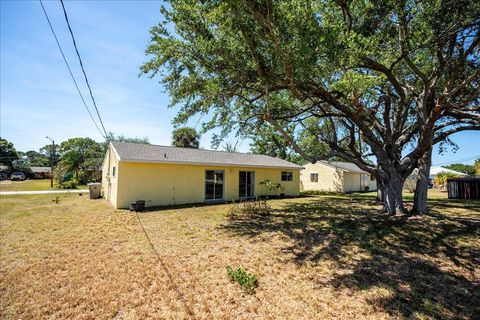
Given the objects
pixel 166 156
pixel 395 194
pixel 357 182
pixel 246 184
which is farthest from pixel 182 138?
pixel 395 194

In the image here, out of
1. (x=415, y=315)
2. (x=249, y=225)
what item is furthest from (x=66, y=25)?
(x=415, y=315)

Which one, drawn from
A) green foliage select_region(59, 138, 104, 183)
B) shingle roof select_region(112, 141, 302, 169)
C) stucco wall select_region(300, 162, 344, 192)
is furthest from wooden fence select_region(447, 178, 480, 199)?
green foliage select_region(59, 138, 104, 183)

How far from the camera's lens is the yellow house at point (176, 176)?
11.8 meters

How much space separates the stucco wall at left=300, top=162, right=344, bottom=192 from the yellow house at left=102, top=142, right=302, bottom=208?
10.2 m

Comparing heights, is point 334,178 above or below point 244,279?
above

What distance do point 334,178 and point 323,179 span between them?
1360 mm

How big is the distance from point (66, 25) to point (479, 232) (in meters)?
12.8

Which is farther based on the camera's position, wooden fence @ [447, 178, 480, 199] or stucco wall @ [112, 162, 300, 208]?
wooden fence @ [447, 178, 480, 199]

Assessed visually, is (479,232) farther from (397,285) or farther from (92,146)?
(92,146)

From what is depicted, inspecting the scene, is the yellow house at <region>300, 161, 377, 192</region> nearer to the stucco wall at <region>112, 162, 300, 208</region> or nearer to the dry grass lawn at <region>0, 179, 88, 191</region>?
the stucco wall at <region>112, 162, 300, 208</region>

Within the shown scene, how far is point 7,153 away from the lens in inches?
1989

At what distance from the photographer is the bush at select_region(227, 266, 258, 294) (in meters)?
3.95

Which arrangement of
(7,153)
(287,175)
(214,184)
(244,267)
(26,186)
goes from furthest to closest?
(7,153)
(26,186)
(287,175)
(214,184)
(244,267)

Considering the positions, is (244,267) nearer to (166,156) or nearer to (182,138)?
(166,156)
